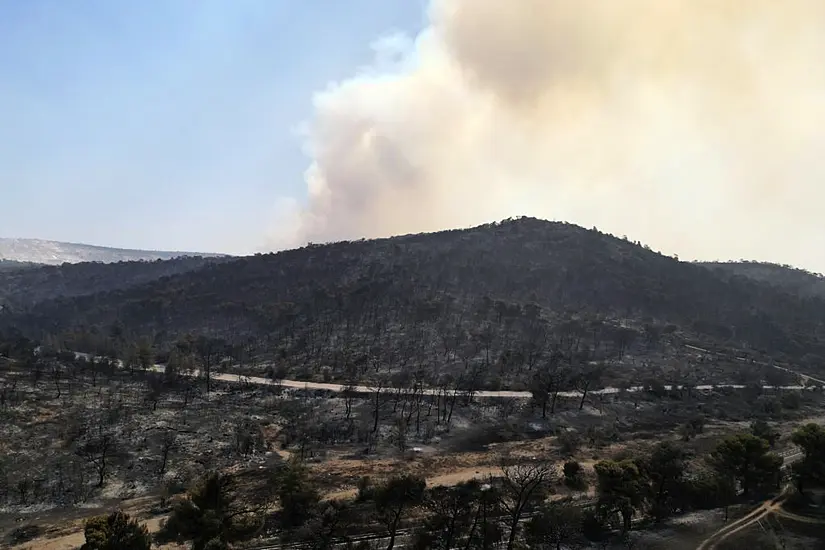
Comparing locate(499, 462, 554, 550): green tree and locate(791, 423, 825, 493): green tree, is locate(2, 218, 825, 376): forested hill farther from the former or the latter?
locate(791, 423, 825, 493): green tree

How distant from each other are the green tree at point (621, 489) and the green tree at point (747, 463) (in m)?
10.1

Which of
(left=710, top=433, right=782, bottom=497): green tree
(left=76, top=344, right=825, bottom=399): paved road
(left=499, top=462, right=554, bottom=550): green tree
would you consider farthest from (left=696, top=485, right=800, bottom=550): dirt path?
(left=76, top=344, right=825, bottom=399): paved road

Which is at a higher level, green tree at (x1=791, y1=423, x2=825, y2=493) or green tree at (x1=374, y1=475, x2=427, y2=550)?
green tree at (x1=791, y1=423, x2=825, y2=493)

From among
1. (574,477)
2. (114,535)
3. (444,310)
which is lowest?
(574,477)

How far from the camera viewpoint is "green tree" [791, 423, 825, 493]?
1671 inches

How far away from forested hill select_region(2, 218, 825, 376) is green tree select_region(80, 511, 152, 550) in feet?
268

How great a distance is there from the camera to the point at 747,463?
44031 mm

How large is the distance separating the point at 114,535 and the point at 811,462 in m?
50.7

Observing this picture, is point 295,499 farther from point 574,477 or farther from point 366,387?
point 366,387

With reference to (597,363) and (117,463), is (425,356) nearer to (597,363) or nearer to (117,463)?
(597,363)

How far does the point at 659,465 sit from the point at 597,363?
7156 centimetres

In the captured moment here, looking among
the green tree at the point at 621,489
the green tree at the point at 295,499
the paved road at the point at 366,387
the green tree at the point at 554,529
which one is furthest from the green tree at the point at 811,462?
the paved road at the point at 366,387

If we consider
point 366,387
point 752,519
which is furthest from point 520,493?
point 366,387

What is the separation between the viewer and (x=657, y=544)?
3472cm
